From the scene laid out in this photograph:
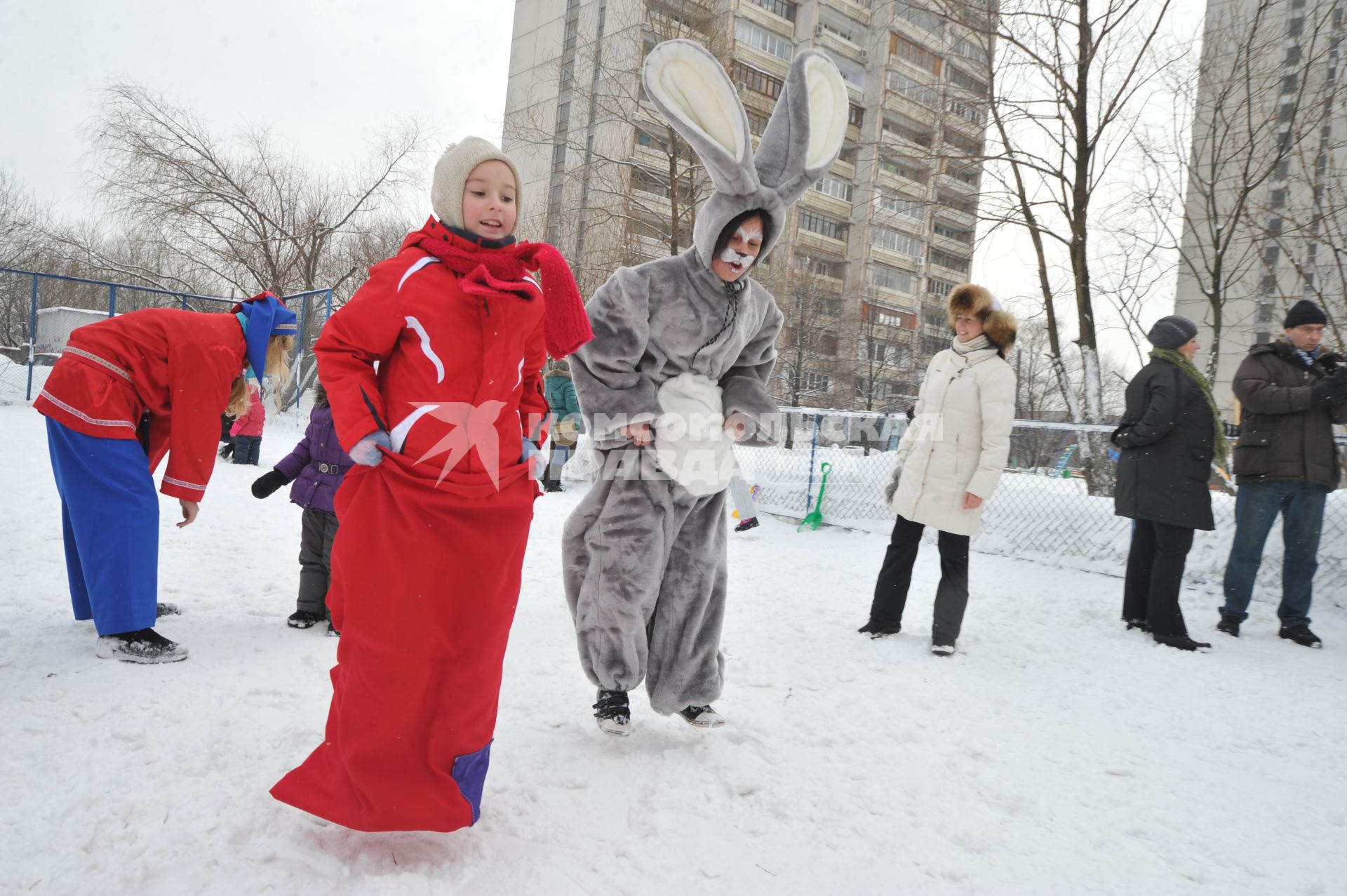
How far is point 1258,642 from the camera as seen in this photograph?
16.0 ft

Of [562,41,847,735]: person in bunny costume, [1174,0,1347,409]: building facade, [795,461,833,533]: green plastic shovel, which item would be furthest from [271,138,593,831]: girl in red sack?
[1174,0,1347,409]: building facade

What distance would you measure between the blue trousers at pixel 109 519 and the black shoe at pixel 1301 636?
6183 millimetres

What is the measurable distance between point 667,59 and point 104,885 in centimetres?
280

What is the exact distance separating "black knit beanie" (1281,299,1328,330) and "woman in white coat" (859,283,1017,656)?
200cm

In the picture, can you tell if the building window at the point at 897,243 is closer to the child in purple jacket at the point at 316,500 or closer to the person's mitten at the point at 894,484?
the person's mitten at the point at 894,484

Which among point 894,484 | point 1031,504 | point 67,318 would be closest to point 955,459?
point 894,484

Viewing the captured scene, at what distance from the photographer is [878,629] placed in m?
4.57

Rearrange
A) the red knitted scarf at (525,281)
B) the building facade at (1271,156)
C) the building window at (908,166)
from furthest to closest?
the building window at (908,166) → the building facade at (1271,156) → the red knitted scarf at (525,281)

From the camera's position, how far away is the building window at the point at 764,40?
39.5 m

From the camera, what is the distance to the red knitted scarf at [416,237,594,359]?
209cm

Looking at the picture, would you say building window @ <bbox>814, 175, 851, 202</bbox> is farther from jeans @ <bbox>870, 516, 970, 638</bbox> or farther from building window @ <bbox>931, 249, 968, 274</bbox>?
jeans @ <bbox>870, 516, 970, 638</bbox>

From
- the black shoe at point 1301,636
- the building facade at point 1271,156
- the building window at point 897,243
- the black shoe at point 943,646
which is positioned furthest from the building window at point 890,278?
the black shoe at point 943,646

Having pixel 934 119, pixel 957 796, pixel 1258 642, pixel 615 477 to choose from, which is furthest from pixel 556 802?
pixel 934 119

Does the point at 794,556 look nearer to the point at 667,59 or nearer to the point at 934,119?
the point at 667,59
